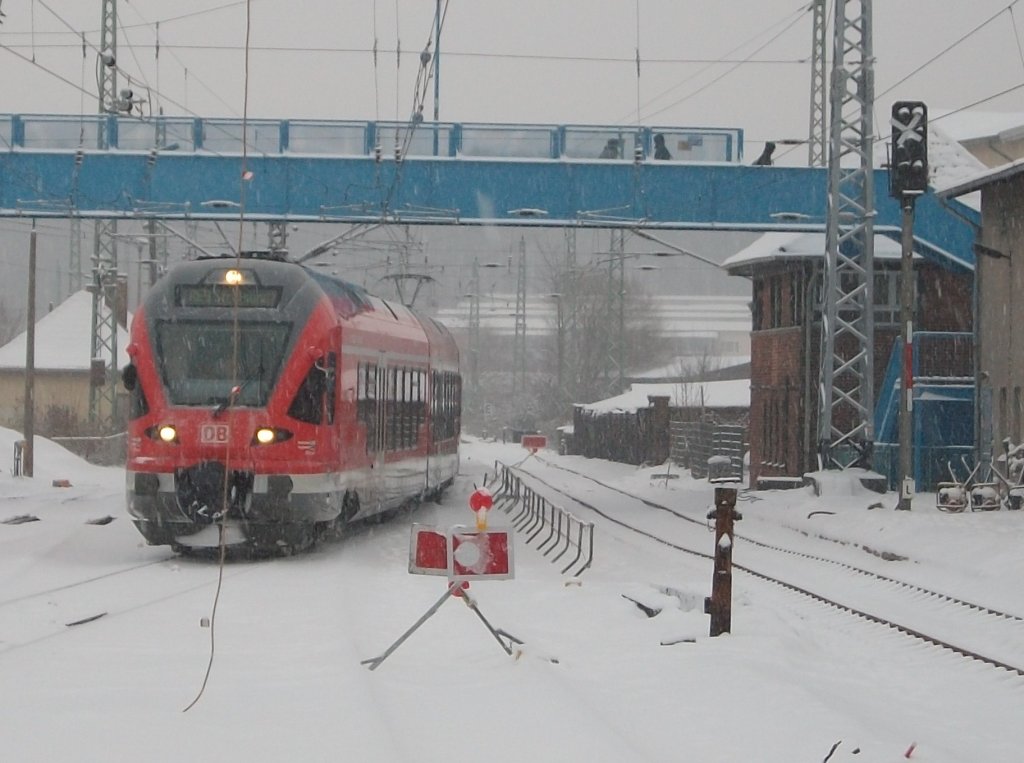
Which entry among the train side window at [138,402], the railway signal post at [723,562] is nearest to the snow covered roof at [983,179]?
the train side window at [138,402]

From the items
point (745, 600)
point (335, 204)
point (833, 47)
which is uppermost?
point (833, 47)

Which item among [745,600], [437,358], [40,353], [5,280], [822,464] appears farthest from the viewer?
[5,280]

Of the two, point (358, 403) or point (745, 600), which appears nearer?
point (745, 600)

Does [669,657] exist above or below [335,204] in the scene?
below

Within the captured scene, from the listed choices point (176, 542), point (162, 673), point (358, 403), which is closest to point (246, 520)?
point (176, 542)

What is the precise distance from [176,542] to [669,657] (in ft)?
25.8

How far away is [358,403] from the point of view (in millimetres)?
17922

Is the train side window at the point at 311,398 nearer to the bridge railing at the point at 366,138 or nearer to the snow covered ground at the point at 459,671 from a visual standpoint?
the snow covered ground at the point at 459,671

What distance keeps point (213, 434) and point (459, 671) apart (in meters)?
7.17

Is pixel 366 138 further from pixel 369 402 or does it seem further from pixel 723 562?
pixel 723 562

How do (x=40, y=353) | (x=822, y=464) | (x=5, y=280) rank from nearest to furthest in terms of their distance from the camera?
(x=822, y=464) → (x=40, y=353) → (x=5, y=280)

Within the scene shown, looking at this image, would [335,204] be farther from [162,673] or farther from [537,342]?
[537,342]

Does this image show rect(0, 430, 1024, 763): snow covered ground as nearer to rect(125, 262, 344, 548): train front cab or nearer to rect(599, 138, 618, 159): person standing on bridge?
rect(125, 262, 344, 548): train front cab

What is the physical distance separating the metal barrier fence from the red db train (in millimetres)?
2849
